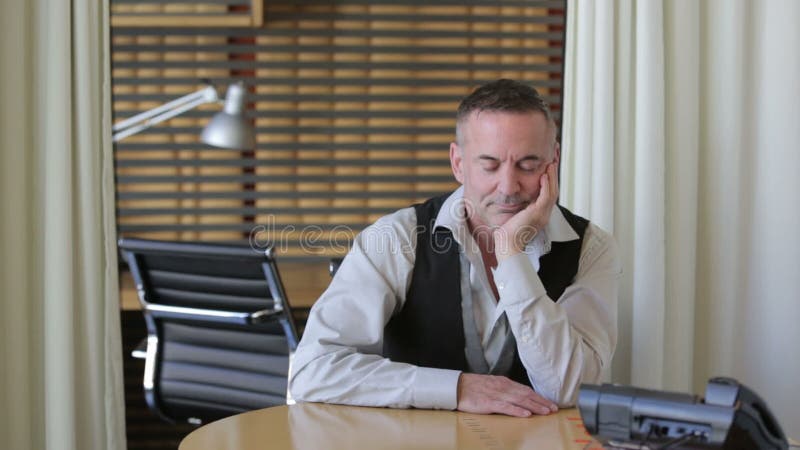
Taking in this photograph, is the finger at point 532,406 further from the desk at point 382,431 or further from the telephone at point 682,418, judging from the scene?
the telephone at point 682,418

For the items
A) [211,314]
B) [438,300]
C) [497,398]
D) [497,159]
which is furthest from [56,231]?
[497,398]

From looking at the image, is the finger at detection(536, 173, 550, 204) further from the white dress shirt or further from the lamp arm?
the lamp arm

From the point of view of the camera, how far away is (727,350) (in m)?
2.56

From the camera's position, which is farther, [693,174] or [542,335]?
[693,174]

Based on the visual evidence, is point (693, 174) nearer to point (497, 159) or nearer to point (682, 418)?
point (497, 159)

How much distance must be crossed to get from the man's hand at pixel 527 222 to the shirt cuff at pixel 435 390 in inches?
10.8

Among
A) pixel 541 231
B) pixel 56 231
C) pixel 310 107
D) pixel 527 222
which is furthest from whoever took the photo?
pixel 310 107

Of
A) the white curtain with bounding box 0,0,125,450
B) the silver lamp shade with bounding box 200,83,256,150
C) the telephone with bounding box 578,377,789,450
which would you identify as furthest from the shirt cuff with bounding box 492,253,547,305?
the silver lamp shade with bounding box 200,83,256,150

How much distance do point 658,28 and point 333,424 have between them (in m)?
1.49

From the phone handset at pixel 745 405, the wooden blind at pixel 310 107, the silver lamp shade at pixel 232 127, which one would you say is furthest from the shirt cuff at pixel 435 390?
the wooden blind at pixel 310 107

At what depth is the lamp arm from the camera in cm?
357

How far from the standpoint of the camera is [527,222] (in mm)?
1817

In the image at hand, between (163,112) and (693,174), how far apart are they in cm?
234

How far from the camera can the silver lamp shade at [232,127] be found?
3486mm
